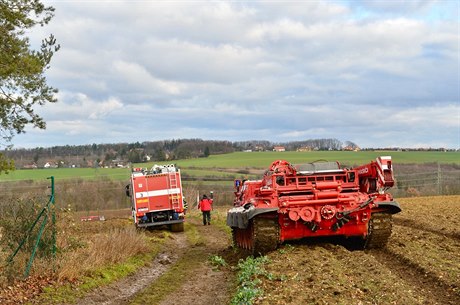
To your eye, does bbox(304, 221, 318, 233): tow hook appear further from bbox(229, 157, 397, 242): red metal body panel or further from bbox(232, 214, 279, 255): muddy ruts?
bbox(232, 214, 279, 255): muddy ruts

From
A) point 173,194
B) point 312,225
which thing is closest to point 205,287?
point 312,225

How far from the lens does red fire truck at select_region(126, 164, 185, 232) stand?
27531 mm

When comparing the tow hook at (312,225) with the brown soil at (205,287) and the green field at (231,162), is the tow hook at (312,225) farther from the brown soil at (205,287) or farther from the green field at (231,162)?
the green field at (231,162)

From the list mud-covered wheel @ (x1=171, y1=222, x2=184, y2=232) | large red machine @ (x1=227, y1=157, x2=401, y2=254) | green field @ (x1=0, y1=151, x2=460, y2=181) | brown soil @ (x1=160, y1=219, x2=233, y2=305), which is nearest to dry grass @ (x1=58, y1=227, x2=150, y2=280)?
brown soil @ (x1=160, y1=219, x2=233, y2=305)

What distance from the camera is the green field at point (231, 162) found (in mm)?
51406

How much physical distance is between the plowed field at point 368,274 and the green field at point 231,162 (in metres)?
32.9

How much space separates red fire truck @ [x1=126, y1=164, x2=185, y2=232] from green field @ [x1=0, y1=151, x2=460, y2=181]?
22.0m

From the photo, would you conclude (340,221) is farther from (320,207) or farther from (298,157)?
(298,157)

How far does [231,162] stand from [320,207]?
56.3 meters

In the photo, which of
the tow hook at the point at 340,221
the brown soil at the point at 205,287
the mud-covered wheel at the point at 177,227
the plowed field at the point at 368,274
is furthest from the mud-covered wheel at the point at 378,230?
the mud-covered wheel at the point at 177,227

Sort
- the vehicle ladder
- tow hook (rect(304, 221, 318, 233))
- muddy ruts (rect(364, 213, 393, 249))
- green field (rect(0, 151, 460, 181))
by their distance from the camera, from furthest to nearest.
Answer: green field (rect(0, 151, 460, 181))
the vehicle ladder
muddy ruts (rect(364, 213, 393, 249))
tow hook (rect(304, 221, 318, 233))

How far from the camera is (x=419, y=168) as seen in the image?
159 ft

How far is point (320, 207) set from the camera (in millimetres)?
13641

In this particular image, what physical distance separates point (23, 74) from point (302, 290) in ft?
30.7
